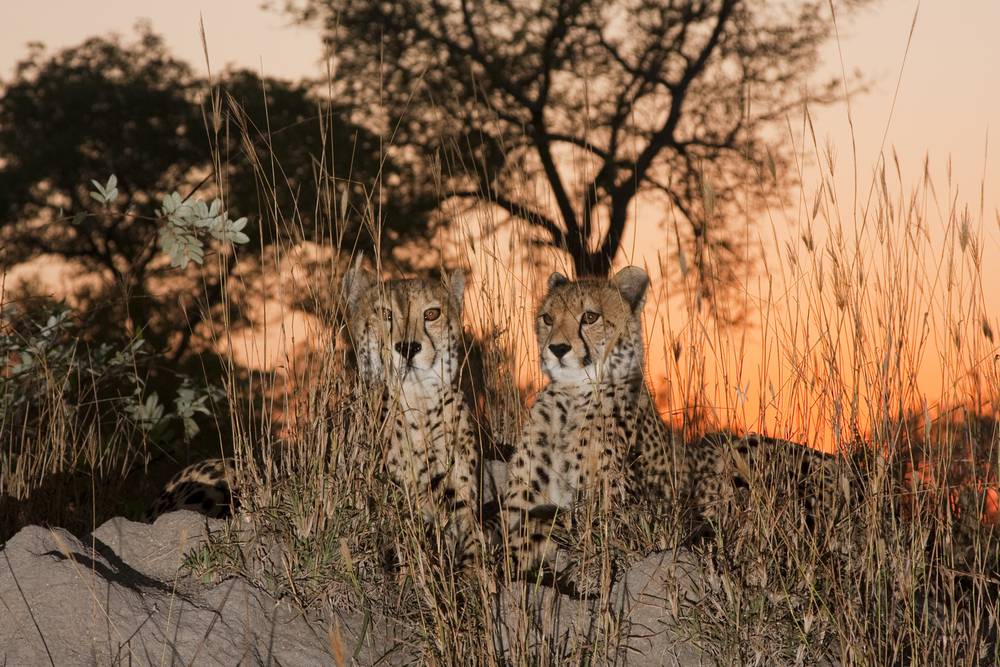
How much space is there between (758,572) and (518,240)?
168cm

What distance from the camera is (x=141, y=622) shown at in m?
2.69

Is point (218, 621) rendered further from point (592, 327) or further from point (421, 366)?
point (592, 327)

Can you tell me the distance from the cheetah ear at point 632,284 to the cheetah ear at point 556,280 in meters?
0.20

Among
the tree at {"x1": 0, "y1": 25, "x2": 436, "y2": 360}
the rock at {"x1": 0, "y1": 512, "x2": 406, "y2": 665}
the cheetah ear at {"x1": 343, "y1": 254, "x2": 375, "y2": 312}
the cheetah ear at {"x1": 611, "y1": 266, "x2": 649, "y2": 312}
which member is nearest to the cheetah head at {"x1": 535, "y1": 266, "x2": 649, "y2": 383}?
the cheetah ear at {"x1": 611, "y1": 266, "x2": 649, "y2": 312}

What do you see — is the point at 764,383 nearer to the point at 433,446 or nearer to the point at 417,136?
the point at 433,446

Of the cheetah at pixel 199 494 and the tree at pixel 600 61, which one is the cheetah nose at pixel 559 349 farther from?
the tree at pixel 600 61

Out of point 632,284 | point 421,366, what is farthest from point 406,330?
point 632,284

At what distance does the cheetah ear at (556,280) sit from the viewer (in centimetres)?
383

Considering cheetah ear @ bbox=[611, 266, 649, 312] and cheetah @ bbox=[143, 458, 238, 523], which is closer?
cheetah ear @ bbox=[611, 266, 649, 312]

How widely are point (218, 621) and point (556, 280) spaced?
5.39 ft

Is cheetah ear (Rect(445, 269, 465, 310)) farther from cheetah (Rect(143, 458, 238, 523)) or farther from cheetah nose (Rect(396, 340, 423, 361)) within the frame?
cheetah (Rect(143, 458, 238, 523))

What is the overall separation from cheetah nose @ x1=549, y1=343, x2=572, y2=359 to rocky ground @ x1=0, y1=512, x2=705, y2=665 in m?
0.78

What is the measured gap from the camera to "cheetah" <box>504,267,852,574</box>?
333 cm

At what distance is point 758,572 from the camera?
9.39ft
